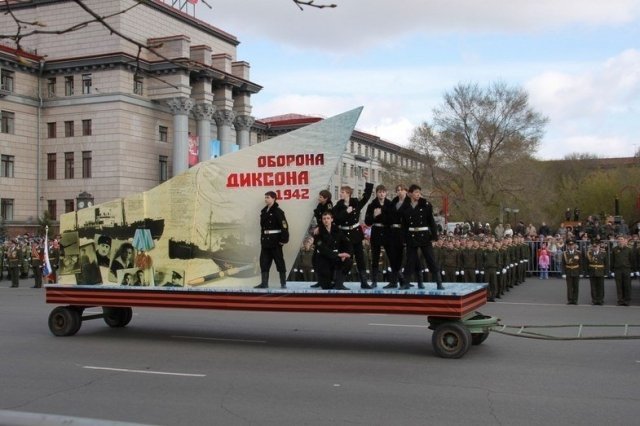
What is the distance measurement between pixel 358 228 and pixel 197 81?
151 feet

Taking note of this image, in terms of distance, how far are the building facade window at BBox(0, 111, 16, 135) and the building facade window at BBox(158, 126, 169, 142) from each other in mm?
10866

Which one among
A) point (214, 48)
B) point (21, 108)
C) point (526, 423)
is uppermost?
point (214, 48)

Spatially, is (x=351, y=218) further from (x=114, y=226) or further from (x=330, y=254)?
(x=114, y=226)

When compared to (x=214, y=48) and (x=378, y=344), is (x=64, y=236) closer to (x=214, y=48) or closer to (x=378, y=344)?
(x=378, y=344)

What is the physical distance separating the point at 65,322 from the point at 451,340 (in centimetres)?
731

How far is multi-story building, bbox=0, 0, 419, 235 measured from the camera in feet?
162

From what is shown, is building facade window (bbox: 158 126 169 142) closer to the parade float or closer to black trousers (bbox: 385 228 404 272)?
the parade float

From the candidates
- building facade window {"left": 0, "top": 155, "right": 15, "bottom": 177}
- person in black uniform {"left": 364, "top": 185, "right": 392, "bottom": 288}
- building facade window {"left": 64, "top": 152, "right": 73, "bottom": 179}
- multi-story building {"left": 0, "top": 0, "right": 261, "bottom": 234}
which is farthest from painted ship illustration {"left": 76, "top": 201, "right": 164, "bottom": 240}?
building facade window {"left": 64, "top": 152, "right": 73, "bottom": 179}

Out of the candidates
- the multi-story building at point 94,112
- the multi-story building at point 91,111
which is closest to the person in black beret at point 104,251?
the multi-story building at point 94,112

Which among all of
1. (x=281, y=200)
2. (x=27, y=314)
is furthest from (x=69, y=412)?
(x=27, y=314)

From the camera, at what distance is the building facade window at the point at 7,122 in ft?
160

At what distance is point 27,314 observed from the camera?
16.5m

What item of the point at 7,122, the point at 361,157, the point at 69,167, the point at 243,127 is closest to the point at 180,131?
the point at 69,167

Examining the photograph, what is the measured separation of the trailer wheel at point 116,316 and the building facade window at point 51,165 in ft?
140
